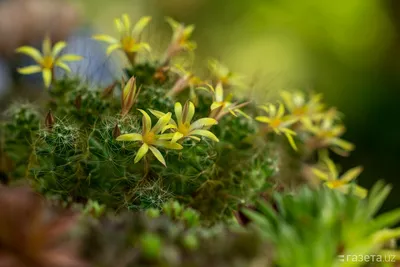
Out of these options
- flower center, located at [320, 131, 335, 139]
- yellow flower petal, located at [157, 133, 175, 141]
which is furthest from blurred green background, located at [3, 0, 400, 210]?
yellow flower petal, located at [157, 133, 175, 141]

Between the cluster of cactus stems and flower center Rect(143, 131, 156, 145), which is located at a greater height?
flower center Rect(143, 131, 156, 145)

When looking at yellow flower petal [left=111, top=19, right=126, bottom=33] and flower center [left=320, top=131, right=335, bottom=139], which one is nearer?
yellow flower petal [left=111, top=19, right=126, bottom=33]

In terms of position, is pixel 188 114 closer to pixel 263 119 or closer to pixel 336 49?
pixel 263 119

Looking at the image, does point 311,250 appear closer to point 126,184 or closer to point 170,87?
point 126,184

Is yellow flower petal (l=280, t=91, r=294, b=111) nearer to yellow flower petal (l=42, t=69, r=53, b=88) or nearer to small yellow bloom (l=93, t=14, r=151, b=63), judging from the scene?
small yellow bloom (l=93, t=14, r=151, b=63)

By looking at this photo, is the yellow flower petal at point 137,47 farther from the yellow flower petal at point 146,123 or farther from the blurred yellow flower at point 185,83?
the yellow flower petal at point 146,123

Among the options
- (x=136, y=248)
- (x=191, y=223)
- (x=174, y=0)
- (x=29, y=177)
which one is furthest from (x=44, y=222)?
(x=174, y=0)

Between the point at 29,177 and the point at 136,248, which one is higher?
the point at 136,248

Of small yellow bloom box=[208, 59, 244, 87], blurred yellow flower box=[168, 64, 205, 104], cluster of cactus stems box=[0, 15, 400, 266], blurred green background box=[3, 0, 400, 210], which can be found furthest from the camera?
blurred green background box=[3, 0, 400, 210]
